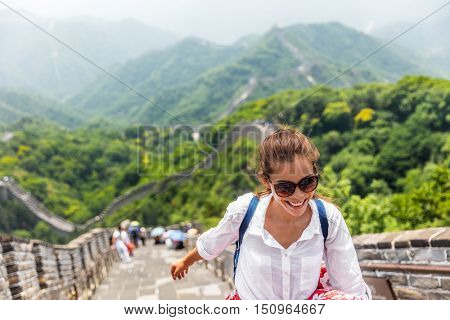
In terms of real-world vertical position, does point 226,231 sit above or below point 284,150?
below

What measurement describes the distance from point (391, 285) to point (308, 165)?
213 centimetres

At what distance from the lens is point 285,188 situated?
1790 mm

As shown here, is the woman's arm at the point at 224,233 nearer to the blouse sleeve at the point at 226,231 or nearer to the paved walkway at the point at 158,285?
the blouse sleeve at the point at 226,231

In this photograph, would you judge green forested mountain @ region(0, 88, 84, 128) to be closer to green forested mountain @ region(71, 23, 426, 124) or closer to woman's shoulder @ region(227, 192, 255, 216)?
green forested mountain @ region(71, 23, 426, 124)

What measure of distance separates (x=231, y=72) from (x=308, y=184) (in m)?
115

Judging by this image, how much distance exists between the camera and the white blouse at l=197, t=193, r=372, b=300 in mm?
1839

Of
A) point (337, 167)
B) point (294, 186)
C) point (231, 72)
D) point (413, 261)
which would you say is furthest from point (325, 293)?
point (231, 72)

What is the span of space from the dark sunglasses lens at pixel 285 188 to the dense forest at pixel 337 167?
5216 mm

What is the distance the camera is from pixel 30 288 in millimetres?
4887

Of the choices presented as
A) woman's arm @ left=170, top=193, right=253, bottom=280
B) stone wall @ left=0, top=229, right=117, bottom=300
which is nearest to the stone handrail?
stone wall @ left=0, top=229, right=117, bottom=300

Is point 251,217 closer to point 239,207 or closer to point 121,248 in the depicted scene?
point 239,207

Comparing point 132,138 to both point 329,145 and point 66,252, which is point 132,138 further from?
point 66,252

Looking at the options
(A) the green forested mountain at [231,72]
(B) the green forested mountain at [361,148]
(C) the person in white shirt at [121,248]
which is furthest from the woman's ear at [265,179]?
(A) the green forested mountain at [231,72]

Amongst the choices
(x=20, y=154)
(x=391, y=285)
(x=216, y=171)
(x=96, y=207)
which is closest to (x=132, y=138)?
(x=20, y=154)
